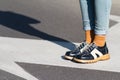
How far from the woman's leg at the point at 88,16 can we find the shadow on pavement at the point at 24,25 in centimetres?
48

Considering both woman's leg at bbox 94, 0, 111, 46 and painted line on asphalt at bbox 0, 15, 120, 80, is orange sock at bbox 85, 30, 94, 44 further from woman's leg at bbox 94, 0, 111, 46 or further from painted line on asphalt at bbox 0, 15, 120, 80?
painted line on asphalt at bbox 0, 15, 120, 80

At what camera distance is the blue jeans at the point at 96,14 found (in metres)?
5.44

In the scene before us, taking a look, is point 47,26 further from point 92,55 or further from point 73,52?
point 92,55

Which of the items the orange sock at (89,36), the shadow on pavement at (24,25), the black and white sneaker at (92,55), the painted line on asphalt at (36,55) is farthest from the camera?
the shadow on pavement at (24,25)

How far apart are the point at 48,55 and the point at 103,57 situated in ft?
2.25

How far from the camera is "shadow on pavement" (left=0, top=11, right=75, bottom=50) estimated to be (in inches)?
254

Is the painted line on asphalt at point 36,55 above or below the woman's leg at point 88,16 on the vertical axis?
below

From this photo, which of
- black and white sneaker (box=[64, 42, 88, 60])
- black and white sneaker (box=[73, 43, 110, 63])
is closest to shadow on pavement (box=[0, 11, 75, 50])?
black and white sneaker (box=[64, 42, 88, 60])

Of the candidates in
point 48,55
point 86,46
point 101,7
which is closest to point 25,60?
point 48,55

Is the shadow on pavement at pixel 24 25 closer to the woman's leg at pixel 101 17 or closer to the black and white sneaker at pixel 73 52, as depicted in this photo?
the black and white sneaker at pixel 73 52

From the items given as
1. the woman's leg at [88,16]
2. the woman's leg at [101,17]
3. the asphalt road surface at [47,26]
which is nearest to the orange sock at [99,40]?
the woman's leg at [101,17]

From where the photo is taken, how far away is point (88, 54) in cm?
557

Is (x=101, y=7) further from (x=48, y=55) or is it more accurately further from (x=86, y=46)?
(x=48, y=55)

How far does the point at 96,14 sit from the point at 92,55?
49cm
